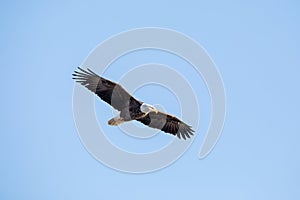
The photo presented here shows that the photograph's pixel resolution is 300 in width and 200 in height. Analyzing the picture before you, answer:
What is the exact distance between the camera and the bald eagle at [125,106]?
84.2ft

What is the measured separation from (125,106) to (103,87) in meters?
1.22

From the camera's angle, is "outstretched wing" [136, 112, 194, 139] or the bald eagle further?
"outstretched wing" [136, 112, 194, 139]

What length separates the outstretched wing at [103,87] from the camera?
2547 centimetres

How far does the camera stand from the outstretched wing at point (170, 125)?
1061 inches

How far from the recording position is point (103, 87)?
84.7 ft

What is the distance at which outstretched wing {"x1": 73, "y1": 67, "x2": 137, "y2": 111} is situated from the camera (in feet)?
83.6

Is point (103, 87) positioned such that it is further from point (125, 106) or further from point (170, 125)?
point (170, 125)

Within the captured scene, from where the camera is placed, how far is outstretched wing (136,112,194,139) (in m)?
27.0

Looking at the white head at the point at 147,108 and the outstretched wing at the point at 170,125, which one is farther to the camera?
the outstretched wing at the point at 170,125

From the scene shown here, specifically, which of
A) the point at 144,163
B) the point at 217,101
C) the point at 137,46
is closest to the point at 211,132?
the point at 217,101

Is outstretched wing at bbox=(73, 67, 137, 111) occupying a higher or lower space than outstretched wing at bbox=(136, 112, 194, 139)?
lower

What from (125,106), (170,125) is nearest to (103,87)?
(125,106)

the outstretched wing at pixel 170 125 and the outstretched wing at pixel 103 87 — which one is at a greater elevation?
the outstretched wing at pixel 170 125

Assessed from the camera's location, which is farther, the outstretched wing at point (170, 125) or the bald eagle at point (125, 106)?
the outstretched wing at point (170, 125)
